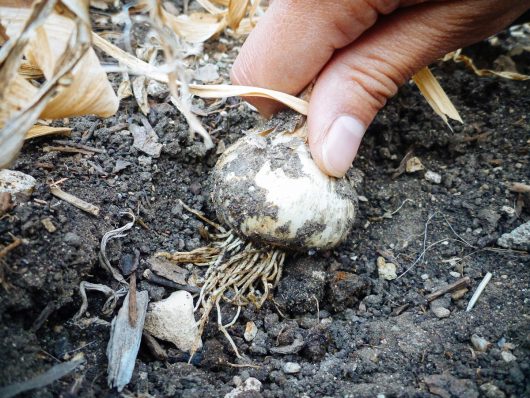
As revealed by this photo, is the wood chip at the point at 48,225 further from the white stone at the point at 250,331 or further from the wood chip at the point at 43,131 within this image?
the white stone at the point at 250,331

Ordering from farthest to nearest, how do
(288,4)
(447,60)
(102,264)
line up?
(447,60) → (288,4) → (102,264)

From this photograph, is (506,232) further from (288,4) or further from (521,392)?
(288,4)

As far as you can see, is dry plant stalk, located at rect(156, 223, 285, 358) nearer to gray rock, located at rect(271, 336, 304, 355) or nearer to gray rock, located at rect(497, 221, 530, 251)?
gray rock, located at rect(271, 336, 304, 355)

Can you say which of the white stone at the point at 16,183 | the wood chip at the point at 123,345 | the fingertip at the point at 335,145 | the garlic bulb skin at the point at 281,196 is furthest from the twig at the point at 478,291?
the white stone at the point at 16,183

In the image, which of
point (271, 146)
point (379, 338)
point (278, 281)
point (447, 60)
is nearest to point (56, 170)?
point (271, 146)

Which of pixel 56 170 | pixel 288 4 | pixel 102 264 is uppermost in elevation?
pixel 288 4

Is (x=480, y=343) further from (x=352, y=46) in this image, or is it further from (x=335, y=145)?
(x=352, y=46)

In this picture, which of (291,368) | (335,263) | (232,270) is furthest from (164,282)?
(335,263)
